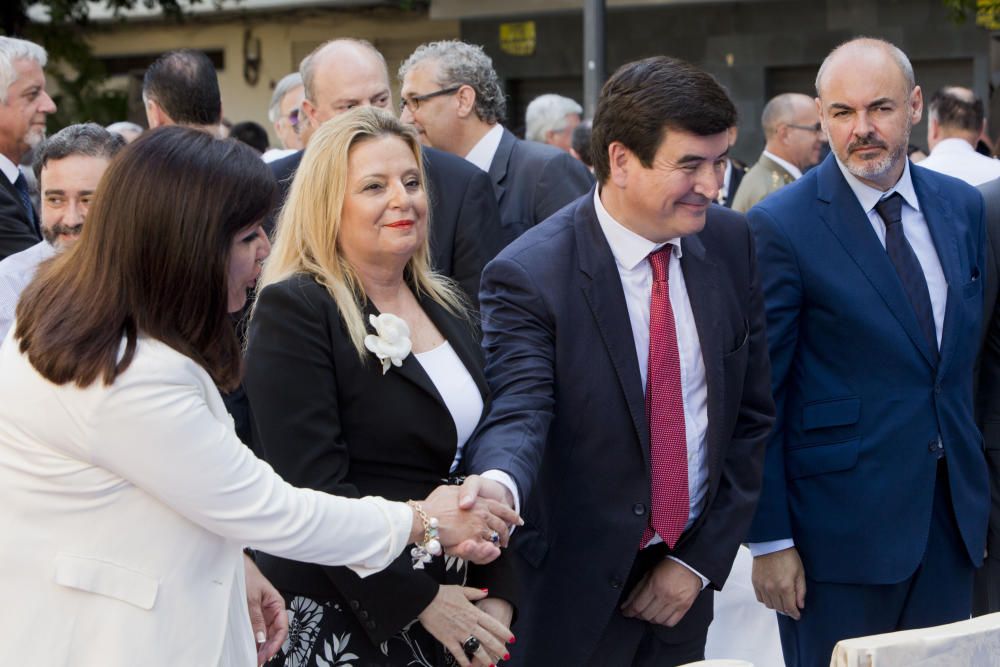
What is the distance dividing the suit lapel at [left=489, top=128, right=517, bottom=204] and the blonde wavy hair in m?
2.27

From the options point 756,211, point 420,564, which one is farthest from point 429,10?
point 420,564

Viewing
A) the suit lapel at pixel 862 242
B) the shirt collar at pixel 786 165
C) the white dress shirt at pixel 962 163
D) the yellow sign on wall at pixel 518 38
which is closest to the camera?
the suit lapel at pixel 862 242

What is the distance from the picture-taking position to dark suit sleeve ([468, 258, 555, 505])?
306 centimetres

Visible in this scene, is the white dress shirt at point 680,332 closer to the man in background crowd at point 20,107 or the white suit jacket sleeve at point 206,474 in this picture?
the white suit jacket sleeve at point 206,474

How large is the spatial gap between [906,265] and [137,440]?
2.33 m

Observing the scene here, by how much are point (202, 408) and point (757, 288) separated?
171cm

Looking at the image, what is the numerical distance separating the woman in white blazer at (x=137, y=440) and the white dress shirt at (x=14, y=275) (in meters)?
1.67

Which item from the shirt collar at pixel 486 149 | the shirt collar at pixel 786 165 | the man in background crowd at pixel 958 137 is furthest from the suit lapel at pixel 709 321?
the shirt collar at pixel 786 165

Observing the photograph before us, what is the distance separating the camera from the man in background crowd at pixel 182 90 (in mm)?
5582

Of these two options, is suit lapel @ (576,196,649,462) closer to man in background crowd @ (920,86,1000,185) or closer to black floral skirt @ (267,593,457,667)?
black floral skirt @ (267,593,457,667)

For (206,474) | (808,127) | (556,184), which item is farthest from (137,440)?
(808,127)

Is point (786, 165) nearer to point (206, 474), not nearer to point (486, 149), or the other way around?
point (486, 149)

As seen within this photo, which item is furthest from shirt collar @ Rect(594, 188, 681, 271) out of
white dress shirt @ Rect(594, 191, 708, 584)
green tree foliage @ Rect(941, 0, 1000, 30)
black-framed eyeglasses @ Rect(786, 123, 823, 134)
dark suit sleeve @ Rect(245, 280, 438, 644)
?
green tree foliage @ Rect(941, 0, 1000, 30)

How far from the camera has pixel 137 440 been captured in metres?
2.28
